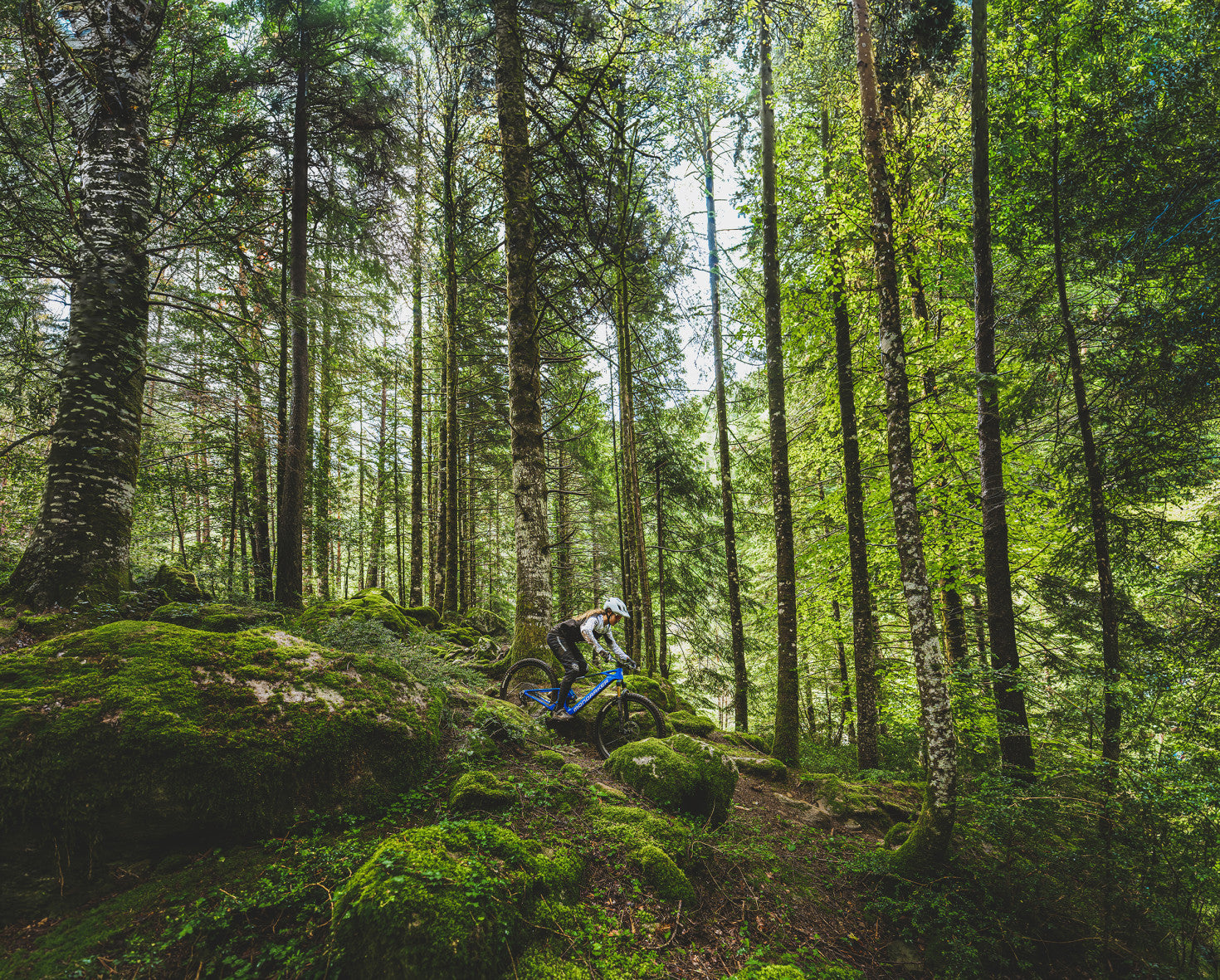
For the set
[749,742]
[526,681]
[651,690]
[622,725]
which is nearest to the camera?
[622,725]

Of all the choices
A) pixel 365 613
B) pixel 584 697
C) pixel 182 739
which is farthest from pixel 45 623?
pixel 584 697

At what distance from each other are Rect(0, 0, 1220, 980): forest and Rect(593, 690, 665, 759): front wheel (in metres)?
0.11

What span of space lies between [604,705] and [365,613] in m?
4.68

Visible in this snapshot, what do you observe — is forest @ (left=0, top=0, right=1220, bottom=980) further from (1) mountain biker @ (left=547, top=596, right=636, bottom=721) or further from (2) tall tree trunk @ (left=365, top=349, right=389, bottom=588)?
(2) tall tree trunk @ (left=365, top=349, right=389, bottom=588)

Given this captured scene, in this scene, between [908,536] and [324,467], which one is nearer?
[908,536]

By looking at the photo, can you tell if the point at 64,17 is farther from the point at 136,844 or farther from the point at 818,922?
the point at 818,922

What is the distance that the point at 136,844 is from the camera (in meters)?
2.69

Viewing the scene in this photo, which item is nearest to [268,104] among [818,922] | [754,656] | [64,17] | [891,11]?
[64,17]

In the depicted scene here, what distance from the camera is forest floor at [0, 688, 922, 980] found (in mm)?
2268

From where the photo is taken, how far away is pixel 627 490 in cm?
1185

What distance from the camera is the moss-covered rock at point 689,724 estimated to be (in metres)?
7.94

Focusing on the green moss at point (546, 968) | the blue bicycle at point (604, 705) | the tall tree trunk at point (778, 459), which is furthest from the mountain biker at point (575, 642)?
the tall tree trunk at point (778, 459)

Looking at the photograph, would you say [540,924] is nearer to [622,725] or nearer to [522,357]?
[622,725]

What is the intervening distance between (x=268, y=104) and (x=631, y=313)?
9182 mm
